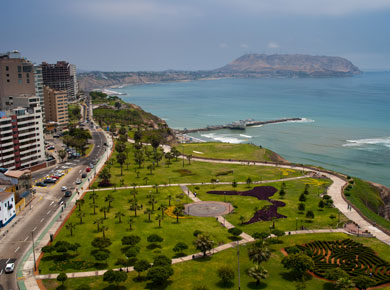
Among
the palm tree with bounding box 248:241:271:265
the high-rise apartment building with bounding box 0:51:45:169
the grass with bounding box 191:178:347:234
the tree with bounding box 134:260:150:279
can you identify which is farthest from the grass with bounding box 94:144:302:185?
the palm tree with bounding box 248:241:271:265

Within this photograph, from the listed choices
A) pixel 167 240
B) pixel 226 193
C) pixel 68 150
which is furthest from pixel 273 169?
pixel 68 150

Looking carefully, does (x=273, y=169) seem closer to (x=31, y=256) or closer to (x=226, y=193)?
(x=226, y=193)

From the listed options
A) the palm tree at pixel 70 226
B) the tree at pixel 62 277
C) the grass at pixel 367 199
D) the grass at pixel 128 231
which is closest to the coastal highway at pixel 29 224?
the grass at pixel 128 231

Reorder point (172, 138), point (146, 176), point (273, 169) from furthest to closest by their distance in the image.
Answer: point (172, 138) < point (273, 169) < point (146, 176)

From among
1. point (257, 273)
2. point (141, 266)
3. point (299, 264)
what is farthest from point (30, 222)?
point (299, 264)

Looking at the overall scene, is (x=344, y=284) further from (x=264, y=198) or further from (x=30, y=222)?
(x=30, y=222)

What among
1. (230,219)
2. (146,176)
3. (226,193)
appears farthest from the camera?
(146,176)
